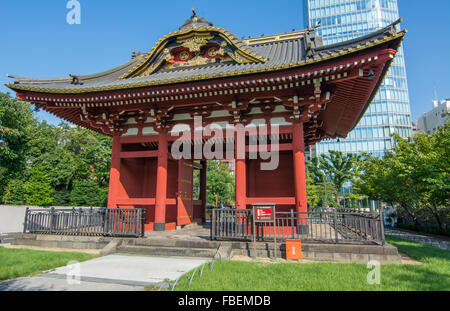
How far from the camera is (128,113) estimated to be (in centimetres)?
1208

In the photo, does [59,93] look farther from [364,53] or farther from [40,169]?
[40,169]

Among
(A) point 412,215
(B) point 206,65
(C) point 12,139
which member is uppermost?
(B) point 206,65

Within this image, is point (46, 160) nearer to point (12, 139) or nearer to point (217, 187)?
point (12, 139)

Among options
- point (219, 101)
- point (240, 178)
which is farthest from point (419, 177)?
point (219, 101)

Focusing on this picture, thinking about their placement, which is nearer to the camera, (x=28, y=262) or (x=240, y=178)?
(x=28, y=262)

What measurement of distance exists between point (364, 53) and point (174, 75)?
7.04 m

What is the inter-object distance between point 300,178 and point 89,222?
26.4 feet

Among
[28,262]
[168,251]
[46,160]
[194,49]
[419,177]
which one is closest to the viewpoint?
[28,262]

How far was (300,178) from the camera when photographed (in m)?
9.27

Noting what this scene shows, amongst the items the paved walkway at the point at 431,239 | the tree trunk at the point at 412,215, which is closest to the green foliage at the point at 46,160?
the paved walkway at the point at 431,239

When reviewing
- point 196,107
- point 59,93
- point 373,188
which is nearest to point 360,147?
point 373,188

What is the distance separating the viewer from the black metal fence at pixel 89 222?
9.35 m

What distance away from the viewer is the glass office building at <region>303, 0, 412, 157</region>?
56906 mm

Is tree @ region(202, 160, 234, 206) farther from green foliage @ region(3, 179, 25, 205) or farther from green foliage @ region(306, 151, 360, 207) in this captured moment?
green foliage @ region(3, 179, 25, 205)
